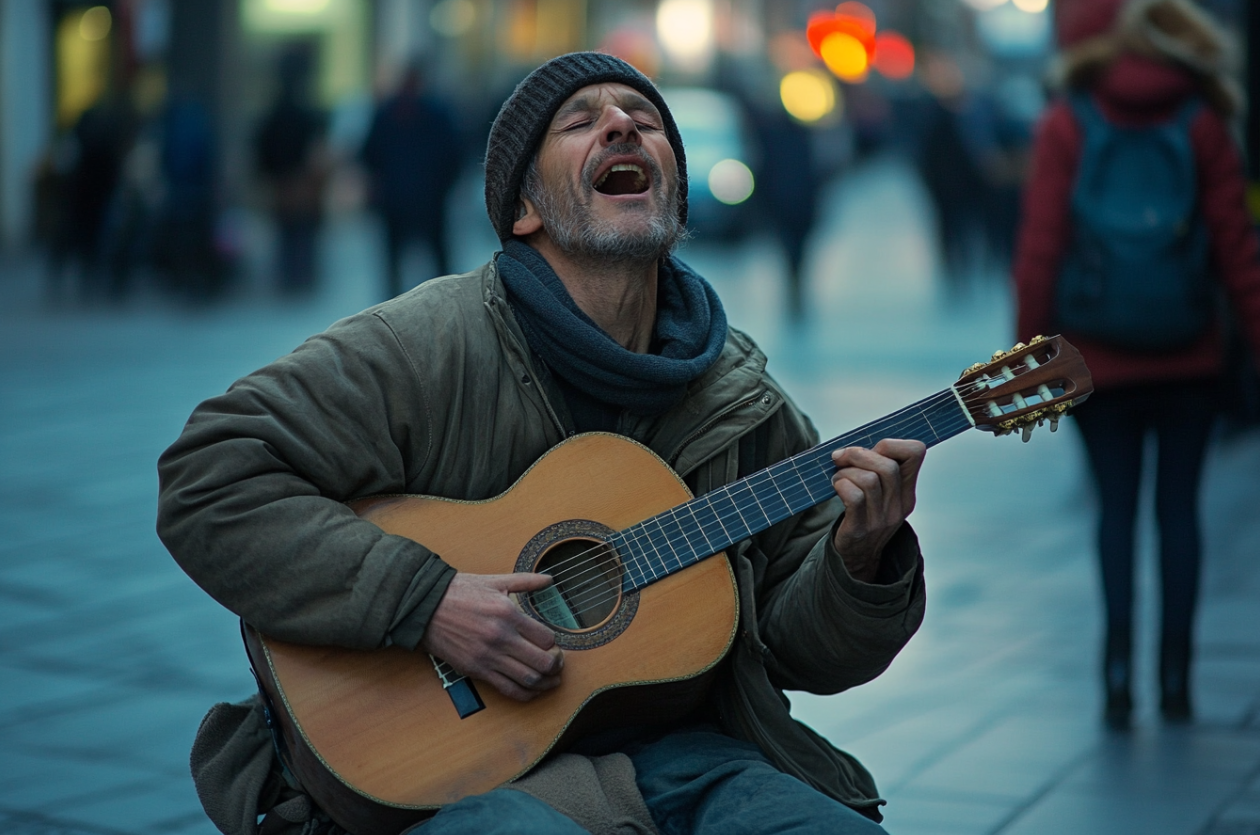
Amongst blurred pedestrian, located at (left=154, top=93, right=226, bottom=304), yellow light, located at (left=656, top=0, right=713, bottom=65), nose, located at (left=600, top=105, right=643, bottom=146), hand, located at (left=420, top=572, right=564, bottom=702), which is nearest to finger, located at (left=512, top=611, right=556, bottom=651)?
hand, located at (left=420, top=572, right=564, bottom=702)

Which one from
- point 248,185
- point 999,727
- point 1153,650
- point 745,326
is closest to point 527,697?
point 999,727

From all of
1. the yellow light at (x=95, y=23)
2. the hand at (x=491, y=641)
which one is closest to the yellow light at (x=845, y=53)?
the yellow light at (x=95, y=23)

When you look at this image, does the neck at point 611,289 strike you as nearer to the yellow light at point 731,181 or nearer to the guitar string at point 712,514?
the guitar string at point 712,514

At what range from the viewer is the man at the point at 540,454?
2.58 m

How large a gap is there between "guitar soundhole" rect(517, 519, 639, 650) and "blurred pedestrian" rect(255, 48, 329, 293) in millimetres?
14338

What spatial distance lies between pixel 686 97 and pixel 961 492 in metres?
16.3

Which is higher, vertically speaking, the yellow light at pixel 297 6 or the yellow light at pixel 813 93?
the yellow light at pixel 297 6

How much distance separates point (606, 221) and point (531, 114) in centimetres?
26

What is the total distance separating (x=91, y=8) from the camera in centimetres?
2217

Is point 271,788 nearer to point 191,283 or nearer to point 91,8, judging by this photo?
point 191,283

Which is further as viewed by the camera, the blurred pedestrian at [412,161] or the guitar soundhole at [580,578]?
the blurred pedestrian at [412,161]

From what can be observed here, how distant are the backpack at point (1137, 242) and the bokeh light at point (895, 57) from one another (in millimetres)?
56754

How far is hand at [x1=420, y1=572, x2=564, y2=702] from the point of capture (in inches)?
102

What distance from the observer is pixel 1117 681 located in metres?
4.73
